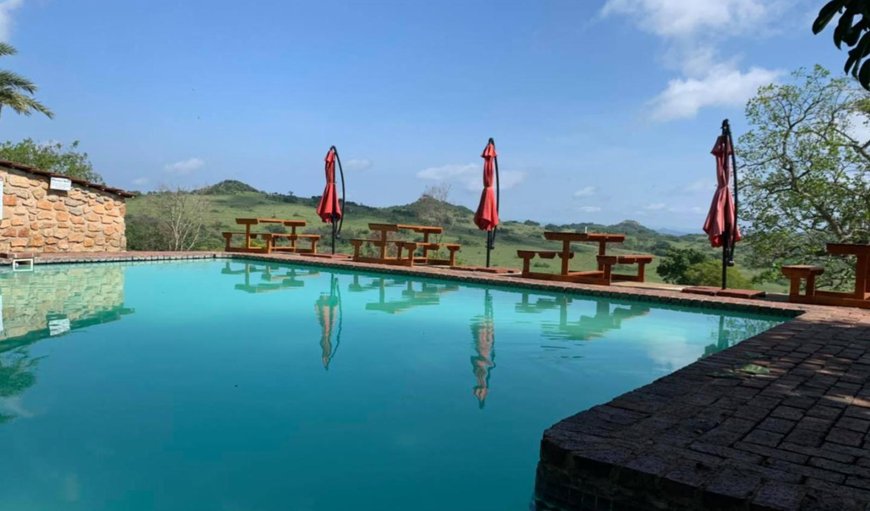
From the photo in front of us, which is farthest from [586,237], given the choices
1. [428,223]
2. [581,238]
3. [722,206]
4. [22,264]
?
[428,223]

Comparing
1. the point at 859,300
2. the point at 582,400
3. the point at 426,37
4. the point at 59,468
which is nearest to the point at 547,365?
the point at 582,400

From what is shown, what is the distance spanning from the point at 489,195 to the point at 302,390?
7.87 m

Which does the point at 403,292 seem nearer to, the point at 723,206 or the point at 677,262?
the point at 723,206

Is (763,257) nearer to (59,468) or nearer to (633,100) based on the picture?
(633,100)

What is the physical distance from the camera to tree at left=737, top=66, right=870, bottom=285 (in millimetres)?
11922

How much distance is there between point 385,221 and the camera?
26109 mm

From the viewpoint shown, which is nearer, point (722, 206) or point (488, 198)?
point (722, 206)

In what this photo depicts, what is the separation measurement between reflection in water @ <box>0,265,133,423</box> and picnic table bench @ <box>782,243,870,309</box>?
8518mm

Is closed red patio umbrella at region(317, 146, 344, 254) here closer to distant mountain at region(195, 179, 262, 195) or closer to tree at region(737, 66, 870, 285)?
tree at region(737, 66, 870, 285)

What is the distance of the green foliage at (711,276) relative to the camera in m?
12.7

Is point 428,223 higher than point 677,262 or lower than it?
higher

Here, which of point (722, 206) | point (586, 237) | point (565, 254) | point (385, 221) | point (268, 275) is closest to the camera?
point (722, 206)

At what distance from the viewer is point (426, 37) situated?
15219 mm

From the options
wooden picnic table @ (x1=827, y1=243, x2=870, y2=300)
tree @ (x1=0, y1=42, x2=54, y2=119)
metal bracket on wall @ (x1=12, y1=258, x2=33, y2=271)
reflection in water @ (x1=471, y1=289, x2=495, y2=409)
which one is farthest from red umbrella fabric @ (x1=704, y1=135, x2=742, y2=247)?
tree @ (x1=0, y1=42, x2=54, y2=119)
